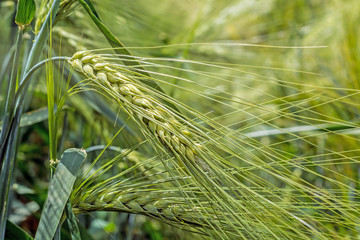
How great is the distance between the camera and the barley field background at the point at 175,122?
0.35 metres

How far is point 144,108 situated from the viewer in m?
0.36

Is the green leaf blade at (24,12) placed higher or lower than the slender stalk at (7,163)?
higher

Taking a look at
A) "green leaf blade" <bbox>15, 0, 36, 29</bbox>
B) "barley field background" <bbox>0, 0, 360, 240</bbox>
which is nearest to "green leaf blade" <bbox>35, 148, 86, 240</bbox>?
"barley field background" <bbox>0, 0, 360, 240</bbox>

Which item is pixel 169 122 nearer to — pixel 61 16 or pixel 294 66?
pixel 61 16

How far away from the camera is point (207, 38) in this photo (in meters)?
1.23

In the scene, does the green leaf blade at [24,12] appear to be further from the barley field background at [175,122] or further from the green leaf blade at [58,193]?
the green leaf blade at [58,193]

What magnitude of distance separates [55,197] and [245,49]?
104cm

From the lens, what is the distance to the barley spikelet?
34cm

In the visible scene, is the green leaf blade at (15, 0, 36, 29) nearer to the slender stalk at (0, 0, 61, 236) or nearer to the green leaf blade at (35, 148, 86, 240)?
the slender stalk at (0, 0, 61, 236)

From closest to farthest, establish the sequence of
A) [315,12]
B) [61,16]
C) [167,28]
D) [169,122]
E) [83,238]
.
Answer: [169,122]
[61,16]
[83,238]
[167,28]
[315,12]

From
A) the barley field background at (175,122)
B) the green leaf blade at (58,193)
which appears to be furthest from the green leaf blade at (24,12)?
the green leaf blade at (58,193)

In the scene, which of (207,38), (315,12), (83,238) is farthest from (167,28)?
(315,12)

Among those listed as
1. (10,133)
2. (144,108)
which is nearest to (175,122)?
(144,108)

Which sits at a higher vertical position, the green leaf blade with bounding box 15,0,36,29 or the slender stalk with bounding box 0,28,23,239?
the green leaf blade with bounding box 15,0,36,29
